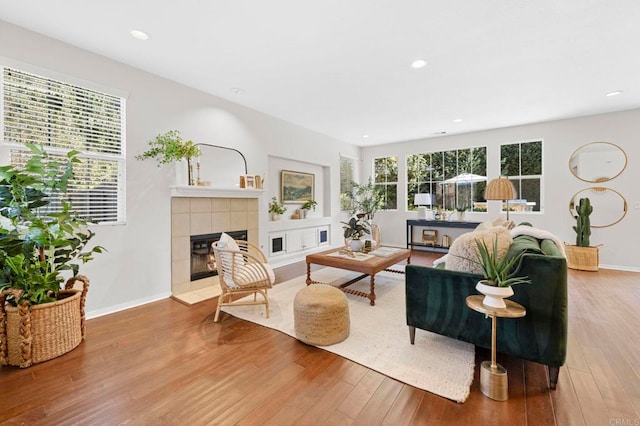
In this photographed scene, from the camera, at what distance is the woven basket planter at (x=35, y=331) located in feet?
7.00

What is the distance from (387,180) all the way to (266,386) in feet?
21.8

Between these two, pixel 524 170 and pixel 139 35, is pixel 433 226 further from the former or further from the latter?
pixel 139 35

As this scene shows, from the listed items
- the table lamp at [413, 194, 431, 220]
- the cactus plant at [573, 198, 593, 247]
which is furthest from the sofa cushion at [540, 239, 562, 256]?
the table lamp at [413, 194, 431, 220]

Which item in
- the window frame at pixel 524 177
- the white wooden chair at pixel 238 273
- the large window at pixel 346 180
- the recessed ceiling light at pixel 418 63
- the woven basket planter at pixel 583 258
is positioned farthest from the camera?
the large window at pixel 346 180

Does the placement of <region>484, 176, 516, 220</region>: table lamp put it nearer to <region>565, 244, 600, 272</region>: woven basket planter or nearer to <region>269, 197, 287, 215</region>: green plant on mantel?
<region>565, 244, 600, 272</region>: woven basket planter

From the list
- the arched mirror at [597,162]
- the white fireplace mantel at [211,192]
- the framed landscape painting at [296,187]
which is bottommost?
the white fireplace mantel at [211,192]

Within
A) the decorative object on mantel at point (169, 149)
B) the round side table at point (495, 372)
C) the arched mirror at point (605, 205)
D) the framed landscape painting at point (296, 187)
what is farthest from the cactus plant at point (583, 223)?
the decorative object on mantel at point (169, 149)

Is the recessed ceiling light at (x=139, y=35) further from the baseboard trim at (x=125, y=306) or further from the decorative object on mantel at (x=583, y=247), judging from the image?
the decorative object on mantel at (x=583, y=247)

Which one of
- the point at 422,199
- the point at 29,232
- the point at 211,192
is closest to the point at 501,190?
the point at 422,199

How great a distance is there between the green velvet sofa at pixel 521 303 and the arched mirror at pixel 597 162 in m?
4.45

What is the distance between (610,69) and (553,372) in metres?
3.70

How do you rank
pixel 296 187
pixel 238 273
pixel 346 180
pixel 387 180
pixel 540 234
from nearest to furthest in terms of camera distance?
1. pixel 540 234
2. pixel 238 273
3. pixel 296 187
4. pixel 346 180
5. pixel 387 180

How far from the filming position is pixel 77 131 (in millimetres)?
3010

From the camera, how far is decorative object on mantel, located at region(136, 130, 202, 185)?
3477 mm
